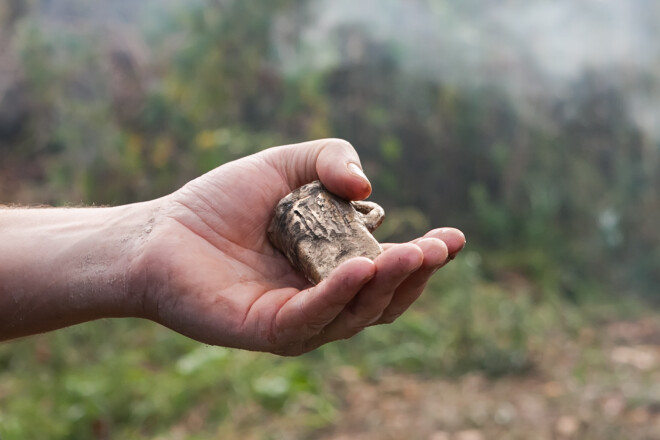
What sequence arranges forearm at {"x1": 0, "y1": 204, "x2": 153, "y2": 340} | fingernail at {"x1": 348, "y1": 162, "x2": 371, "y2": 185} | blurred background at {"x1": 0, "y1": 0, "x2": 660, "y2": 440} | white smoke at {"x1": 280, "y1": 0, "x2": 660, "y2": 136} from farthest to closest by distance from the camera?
white smoke at {"x1": 280, "y1": 0, "x2": 660, "y2": 136} < blurred background at {"x1": 0, "y1": 0, "x2": 660, "y2": 440} < fingernail at {"x1": 348, "y1": 162, "x2": 371, "y2": 185} < forearm at {"x1": 0, "y1": 204, "x2": 153, "y2": 340}

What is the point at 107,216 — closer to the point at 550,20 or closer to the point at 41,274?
the point at 41,274

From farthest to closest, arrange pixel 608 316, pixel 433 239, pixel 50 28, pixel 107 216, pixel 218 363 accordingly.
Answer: pixel 50 28 < pixel 608 316 < pixel 218 363 < pixel 107 216 < pixel 433 239

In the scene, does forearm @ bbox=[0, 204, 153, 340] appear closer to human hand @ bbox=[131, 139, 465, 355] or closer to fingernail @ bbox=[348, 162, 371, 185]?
human hand @ bbox=[131, 139, 465, 355]

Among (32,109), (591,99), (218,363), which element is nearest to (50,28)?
(32,109)

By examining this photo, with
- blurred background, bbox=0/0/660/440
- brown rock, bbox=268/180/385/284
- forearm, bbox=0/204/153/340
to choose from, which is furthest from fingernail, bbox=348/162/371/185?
blurred background, bbox=0/0/660/440

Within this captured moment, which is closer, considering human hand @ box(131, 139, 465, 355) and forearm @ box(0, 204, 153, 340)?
human hand @ box(131, 139, 465, 355)

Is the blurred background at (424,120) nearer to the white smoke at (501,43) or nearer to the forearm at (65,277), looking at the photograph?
the white smoke at (501,43)

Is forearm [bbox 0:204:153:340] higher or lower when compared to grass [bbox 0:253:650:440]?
higher
